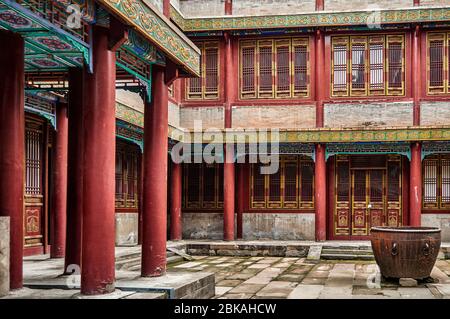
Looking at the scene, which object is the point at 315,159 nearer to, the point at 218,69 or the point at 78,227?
the point at 218,69

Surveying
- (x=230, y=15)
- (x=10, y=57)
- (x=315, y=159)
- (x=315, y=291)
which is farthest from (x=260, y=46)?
(x=10, y=57)

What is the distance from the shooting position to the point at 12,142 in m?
6.96

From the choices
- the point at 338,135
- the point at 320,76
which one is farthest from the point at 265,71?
the point at 338,135

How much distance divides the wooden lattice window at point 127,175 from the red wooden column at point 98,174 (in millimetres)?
8909

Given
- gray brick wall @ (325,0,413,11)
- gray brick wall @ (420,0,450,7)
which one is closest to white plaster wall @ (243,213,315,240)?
gray brick wall @ (325,0,413,11)

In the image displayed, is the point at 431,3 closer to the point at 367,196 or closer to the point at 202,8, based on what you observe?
the point at 367,196

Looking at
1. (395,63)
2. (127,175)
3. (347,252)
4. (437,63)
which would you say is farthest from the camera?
(395,63)

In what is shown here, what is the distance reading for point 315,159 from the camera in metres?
17.3

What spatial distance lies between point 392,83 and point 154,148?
10.6 m

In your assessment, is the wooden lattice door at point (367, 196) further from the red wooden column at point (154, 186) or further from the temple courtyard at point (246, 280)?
the red wooden column at point (154, 186)

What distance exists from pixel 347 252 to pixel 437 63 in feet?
19.2

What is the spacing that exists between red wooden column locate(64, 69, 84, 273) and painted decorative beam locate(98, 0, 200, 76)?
4.47 feet

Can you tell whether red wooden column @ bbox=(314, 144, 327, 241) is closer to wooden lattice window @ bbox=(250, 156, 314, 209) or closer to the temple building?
the temple building

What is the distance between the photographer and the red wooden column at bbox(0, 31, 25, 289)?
272 inches
